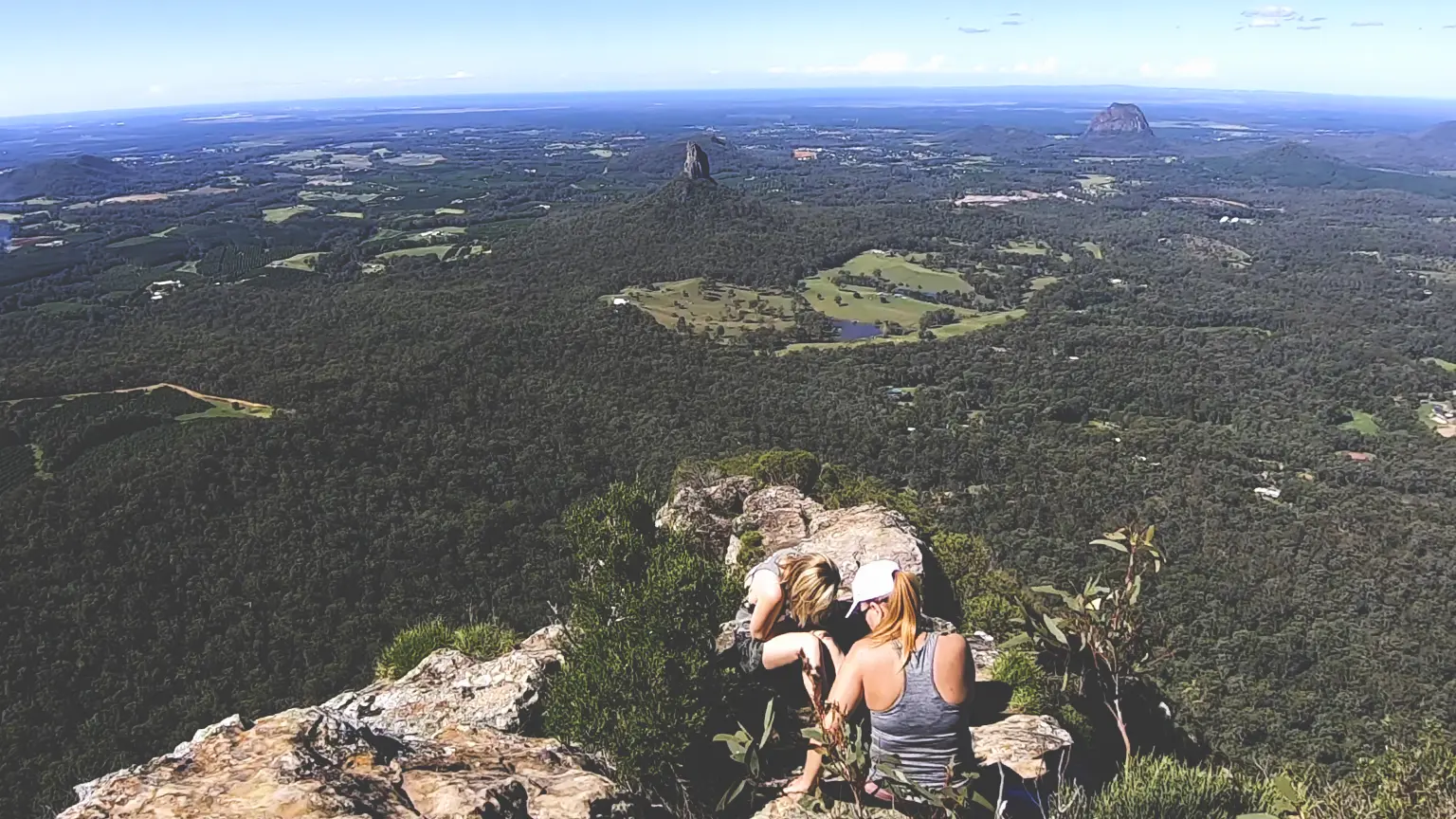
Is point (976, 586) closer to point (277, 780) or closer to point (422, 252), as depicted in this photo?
point (277, 780)

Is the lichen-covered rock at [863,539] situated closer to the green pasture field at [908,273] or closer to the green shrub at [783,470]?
the green shrub at [783,470]

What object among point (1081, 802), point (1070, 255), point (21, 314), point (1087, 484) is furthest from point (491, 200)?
point (1081, 802)

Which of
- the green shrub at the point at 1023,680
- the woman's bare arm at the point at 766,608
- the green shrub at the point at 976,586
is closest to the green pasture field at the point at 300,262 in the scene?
the green shrub at the point at 976,586

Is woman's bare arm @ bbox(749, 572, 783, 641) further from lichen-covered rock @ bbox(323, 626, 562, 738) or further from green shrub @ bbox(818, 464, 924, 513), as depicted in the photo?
green shrub @ bbox(818, 464, 924, 513)

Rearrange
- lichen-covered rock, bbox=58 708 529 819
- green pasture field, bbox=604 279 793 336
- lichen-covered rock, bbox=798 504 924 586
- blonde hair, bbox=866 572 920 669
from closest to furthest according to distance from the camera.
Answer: lichen-covered rock, bbox=58 708 529 819
blonde hair, bbox=866 572 920 669
lichen-covered rock, bbox=798 504 924 586
green pasture field, bbox=604 279 793 336

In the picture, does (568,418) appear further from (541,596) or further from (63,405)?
(63,405)

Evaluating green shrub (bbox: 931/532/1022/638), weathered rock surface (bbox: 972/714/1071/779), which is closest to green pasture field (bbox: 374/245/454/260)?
green shrub (bbox: 931/532/1022/638)
